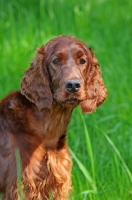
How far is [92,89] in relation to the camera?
226 inches

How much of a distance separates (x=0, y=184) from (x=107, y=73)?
3.11 metres

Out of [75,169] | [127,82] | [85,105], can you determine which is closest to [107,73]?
[127,82]

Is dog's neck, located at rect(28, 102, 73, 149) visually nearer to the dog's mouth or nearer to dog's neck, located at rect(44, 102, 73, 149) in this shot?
dog's neck, located at rect(44, 102, 73, 149)

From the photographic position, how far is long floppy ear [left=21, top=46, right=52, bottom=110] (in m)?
5.50

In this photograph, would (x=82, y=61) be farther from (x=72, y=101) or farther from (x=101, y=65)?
(x=101, y=65)

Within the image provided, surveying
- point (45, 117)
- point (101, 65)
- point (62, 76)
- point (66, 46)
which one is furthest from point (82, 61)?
point (101, 65)

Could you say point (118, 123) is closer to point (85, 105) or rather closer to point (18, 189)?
point (85, 105)

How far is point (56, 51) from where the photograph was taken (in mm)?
5496

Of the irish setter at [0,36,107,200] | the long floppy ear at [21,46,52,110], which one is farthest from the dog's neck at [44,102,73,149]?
the long floppy ear at [21,46,52,110]

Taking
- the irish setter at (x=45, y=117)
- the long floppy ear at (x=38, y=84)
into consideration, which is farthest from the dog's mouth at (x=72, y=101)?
the long floppy ear at (x=38, y=84)

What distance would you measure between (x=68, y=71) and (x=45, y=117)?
461mm

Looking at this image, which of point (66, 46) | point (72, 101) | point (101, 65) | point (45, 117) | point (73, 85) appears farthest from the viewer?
point (101, 65)

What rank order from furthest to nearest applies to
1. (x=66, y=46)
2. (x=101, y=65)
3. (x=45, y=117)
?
(x=101, y=65) < (x=45, y=117) < (x=66, y=46)

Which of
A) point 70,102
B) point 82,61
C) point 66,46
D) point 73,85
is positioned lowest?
point 70,102
